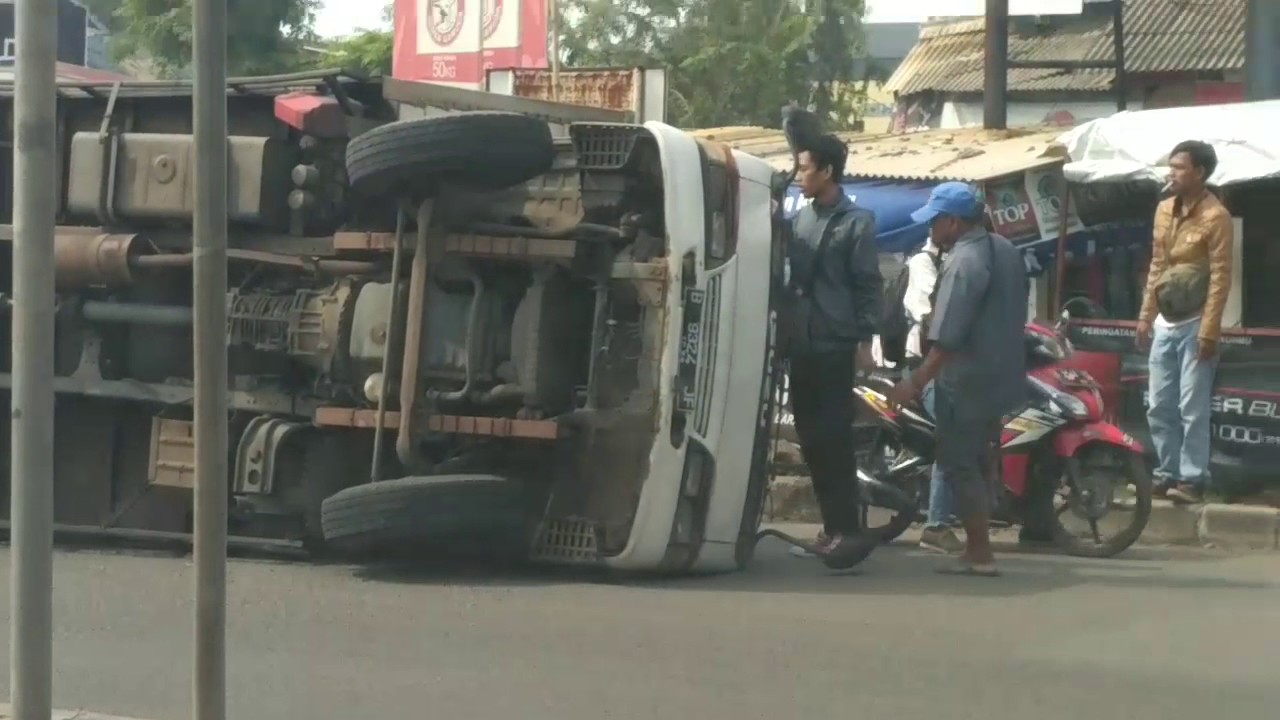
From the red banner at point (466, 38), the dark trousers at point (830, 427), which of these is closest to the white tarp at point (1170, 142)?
the dark trousers at point (830, 427)

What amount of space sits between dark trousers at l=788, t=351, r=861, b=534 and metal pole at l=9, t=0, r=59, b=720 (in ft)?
13.4

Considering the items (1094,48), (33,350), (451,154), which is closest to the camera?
(33,350)

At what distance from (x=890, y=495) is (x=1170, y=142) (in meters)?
3.92

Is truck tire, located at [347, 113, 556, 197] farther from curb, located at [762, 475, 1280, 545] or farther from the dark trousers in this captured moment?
curb, located at [762, 475, 1280, 545]

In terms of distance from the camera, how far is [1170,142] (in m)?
11.4

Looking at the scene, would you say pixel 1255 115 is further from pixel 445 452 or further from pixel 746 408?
pixel 445 452

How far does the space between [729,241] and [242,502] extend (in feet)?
7.66

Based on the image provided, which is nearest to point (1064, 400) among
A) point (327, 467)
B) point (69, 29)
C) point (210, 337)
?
point (327, 467)

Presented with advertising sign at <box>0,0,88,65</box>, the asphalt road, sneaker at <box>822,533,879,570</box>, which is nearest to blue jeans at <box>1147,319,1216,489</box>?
the asphalt road

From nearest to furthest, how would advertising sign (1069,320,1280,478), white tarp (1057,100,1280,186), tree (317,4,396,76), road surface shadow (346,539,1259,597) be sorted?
road surface shadow (346,539,1259,597) → advertising sign (1069,320,1280,478) → white tarp (1057,100,1280,186) → tree (317,4,396,76)

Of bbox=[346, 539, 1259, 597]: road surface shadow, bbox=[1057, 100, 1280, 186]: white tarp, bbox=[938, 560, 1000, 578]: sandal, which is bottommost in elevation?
bbox=[346, 539, 1259, 597]: road surface shadow

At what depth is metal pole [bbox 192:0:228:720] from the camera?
4270 mm

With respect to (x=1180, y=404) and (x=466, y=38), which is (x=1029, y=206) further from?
(x=466, y=38)

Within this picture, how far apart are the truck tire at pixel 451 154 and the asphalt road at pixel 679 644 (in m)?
1.64
